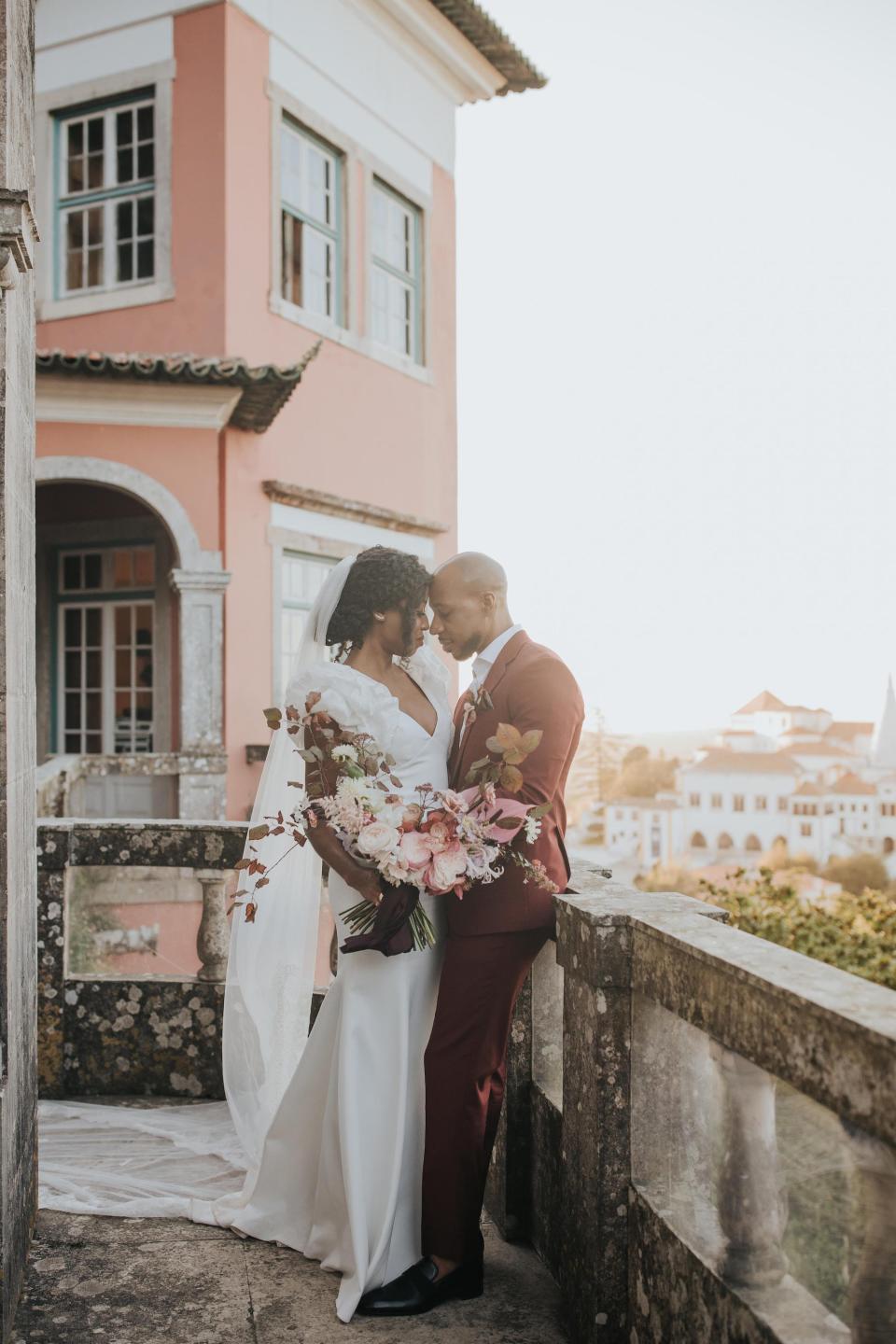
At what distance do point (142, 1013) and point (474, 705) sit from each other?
7.48 ft

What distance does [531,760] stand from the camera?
10.5ft

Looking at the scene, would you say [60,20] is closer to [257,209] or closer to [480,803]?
[257,209]

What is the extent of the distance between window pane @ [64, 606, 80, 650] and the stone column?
173cm

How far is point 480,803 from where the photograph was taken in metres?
3.09

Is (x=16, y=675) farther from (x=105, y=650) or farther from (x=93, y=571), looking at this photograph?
(x=93, y=571)

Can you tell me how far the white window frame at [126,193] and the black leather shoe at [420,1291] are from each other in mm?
9975

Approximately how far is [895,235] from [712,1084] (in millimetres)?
61334

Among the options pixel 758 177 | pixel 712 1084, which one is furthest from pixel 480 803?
pixel 758 177

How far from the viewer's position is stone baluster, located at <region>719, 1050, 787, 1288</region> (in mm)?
Result: 2230

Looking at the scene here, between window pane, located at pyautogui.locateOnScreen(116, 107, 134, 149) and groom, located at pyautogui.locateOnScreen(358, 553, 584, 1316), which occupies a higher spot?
window pane, located at pyautogui.locateOnScreen(116, 107, 134, 149)

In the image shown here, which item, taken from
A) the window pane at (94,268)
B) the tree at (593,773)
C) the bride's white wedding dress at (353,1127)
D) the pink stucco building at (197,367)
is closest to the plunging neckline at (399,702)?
the bride's white wedding dress at (353,1127)

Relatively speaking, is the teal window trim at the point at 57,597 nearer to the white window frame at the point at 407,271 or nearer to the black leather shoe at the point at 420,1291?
the white window frame at the point at 407,271

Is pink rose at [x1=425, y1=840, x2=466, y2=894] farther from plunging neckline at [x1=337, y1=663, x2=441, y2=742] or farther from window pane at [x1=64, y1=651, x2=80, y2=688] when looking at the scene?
window pane at [x1=64, y1=651, x2=80, y2=688]

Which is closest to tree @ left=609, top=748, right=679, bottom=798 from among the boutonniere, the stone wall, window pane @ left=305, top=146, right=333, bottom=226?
window pane @ left=305, top=146, right=333, bottom=226
